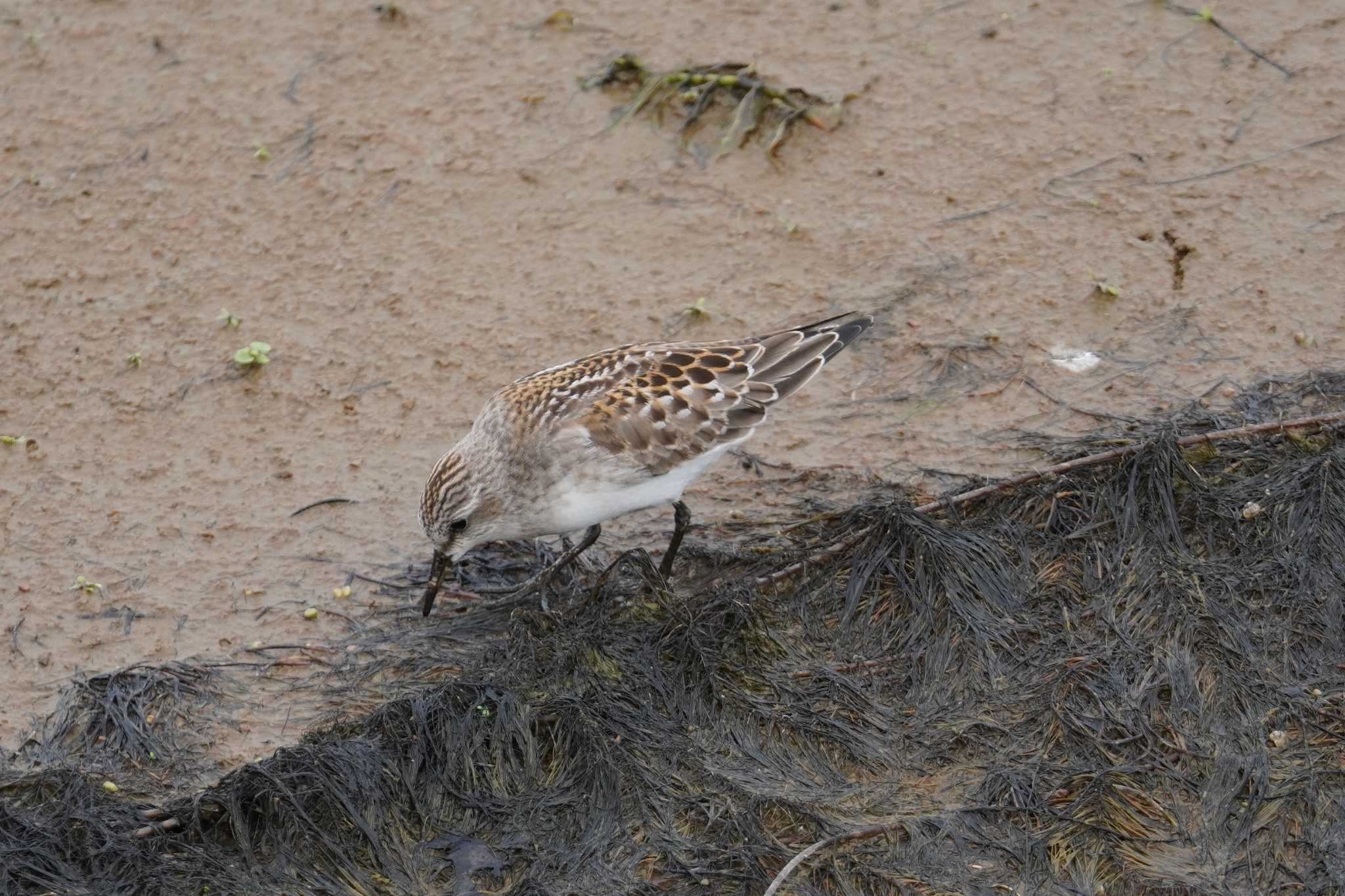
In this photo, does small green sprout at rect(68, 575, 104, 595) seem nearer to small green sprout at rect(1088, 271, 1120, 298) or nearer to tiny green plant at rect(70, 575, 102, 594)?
tiny green plant at rect(70, 575, 102, 594)

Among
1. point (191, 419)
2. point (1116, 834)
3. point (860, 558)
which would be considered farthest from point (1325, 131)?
point (191, 419)

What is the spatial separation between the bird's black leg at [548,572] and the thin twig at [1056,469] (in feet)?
2.93

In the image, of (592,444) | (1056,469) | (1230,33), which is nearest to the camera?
(592,444)

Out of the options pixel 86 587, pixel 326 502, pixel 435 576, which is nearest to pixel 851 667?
pixel 435 576

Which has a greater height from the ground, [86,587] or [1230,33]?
[1230,33]

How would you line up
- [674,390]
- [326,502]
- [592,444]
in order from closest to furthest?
[592,444] → [674,390] → [326,502]

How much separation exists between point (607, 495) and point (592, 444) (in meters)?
0.25

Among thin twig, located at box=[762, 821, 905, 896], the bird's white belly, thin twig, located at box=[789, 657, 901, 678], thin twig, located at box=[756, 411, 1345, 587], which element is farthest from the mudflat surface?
thin twig, located at box=[762, 821, 905, 896]

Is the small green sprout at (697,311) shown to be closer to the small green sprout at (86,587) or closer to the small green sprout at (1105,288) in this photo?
the small green sprout at (1105,288)

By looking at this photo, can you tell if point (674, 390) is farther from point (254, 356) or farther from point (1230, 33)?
point (1230, 33)

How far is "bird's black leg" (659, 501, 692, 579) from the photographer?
731 cm

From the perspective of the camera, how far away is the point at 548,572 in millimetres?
7285

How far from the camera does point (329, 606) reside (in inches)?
290

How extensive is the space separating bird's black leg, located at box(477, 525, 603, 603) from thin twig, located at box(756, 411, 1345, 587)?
2.93ft
